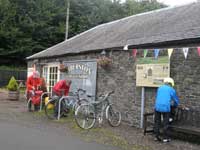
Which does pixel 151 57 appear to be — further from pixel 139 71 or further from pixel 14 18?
pixel 14 18

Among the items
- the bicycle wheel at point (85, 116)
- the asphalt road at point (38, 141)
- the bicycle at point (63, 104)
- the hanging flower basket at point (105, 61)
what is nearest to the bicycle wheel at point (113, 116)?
the bicycle wheel at point (85, 116)

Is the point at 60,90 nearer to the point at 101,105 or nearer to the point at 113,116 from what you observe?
the point at 101,105

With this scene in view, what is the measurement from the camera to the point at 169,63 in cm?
1130

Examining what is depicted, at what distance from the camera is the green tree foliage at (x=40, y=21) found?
3952 centimetres

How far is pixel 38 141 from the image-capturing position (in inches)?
350

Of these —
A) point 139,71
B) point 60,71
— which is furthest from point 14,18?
point 139,71

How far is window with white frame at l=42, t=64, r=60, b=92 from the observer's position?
64.1 feet

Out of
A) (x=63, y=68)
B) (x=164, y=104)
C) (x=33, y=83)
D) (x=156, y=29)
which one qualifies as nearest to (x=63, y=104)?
(x=33, y=83)

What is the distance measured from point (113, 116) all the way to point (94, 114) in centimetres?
107

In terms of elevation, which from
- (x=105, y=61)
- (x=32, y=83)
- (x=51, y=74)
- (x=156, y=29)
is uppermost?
(x=156, y=29)

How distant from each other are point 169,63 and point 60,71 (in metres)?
8.09

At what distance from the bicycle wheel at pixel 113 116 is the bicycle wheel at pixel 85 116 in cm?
64

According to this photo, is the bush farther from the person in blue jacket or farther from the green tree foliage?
the green tree foliage

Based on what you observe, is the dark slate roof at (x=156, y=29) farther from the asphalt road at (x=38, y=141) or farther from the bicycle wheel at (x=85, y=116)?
the asphalt road at (x=38, y=141)
